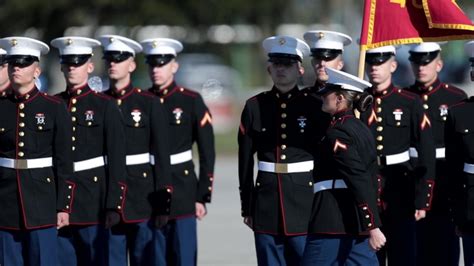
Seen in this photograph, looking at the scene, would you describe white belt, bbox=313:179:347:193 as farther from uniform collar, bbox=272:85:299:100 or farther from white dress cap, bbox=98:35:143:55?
white dress cap, bbox=98:35:143:55

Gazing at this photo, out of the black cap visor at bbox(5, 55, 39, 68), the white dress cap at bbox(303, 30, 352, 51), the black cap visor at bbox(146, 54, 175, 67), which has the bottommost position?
the black cap visor at bbox(146, 54, 175, 67)

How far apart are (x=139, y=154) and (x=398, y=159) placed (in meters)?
1.99

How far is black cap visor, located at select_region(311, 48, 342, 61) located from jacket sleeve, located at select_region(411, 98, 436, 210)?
2.97 ft

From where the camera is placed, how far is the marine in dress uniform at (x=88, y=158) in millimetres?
10305

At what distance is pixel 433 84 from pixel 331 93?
3.01m

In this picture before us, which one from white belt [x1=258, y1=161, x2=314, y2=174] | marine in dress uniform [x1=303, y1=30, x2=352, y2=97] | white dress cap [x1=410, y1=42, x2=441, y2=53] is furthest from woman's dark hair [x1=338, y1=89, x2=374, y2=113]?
white dress cap [x1=410, y1=42, x2=441, y2=53]

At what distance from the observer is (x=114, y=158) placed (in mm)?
10258

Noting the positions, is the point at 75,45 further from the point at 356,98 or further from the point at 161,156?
the point at 356,98

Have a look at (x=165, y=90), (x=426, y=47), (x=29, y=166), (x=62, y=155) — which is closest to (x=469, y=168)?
(x=426, y=47)

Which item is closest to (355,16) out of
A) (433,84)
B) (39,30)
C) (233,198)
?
(39,30)

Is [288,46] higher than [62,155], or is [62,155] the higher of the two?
[288,46]

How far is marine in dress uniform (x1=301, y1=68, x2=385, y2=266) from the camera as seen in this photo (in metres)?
8.43

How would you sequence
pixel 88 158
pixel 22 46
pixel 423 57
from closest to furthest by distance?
pixel 22 46 < pixel 88 158 < pixel 423 57

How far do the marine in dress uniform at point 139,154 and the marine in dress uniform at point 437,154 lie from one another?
1.92 meters
